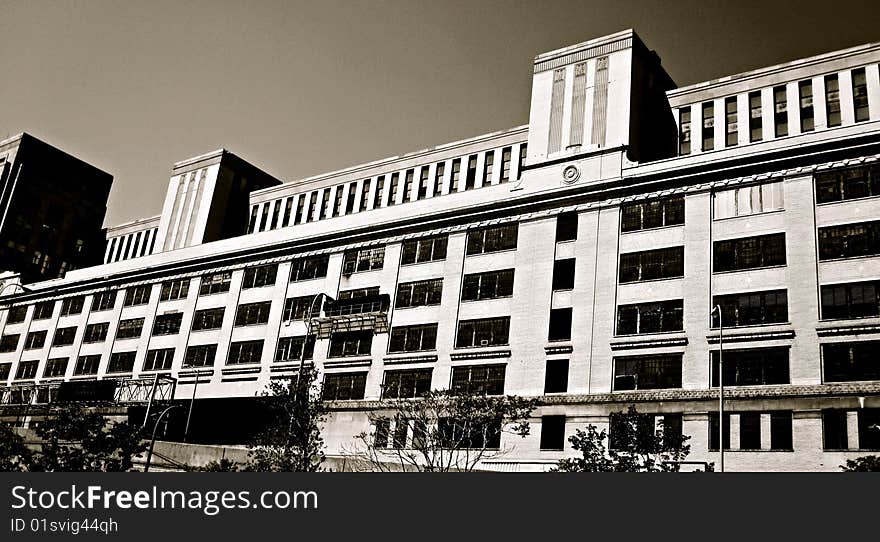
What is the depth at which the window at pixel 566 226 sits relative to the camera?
174ft

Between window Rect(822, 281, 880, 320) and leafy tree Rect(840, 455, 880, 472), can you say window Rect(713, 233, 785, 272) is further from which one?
leafy tree Rect(840, 455, 880, 472)

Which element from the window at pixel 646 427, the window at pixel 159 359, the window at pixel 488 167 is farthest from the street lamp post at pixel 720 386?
the window at pixel 159 359

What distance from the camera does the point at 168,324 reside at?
69.6 m

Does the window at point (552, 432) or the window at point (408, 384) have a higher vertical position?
the window at point (408, 384)

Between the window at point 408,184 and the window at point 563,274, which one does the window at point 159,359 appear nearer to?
the window at point 408,184

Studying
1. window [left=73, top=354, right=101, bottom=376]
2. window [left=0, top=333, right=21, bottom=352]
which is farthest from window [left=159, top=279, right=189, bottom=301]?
window [left=0, top=333, right=21, bottom=352]

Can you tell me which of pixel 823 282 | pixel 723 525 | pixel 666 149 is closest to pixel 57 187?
pixel 666 149

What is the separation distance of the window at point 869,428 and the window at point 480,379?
66.0 feet

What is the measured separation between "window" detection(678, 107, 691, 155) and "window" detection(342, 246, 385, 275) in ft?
75.9

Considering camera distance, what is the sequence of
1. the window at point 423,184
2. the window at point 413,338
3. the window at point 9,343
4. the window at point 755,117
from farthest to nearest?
the window at point 9,343 < the window at point 423,184 < the window at point 755,117 < the window at point 413,338

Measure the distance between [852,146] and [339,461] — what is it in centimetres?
3455

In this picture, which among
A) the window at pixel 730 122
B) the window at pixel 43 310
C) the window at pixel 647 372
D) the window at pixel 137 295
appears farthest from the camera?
the window at pixel 43 310

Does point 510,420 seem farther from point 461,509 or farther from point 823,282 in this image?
point 461,509

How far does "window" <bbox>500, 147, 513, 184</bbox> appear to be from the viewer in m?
66.1
